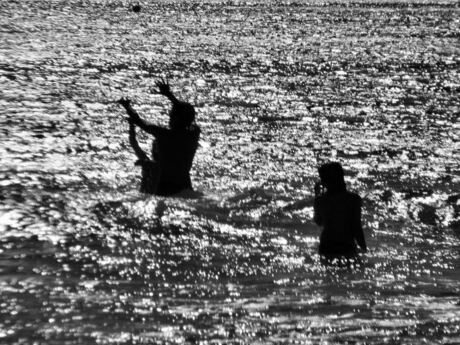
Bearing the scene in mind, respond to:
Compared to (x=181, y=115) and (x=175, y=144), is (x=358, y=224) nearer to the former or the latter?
(x=181, y=115)

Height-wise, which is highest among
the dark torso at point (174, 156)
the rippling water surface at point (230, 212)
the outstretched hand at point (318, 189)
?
the outstretched hand at point (318, 189)

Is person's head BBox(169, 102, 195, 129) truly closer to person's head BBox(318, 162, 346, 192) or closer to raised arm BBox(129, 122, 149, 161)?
raised arm BBox(129, 122, 149, 161)

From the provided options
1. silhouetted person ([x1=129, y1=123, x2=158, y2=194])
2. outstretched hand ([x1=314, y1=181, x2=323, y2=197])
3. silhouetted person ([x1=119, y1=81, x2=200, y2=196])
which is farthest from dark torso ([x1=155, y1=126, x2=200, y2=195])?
outstretched hand ([x1=314, y1=181, x2=323, y2=197])

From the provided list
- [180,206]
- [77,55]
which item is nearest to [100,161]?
[180,206]

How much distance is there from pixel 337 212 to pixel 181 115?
4.26 metres

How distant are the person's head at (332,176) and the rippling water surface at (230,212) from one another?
1066 millimetres

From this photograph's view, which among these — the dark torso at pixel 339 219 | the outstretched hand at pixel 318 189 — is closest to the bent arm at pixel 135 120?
the outstretched hand at pixel 318 189

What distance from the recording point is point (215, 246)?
14.5 metres

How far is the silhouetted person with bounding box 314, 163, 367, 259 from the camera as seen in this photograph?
12367 mm

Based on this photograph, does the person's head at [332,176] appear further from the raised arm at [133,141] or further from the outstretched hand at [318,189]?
the raised arm at [133,141]

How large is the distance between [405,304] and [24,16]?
90.5 metres

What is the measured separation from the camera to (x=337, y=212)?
1238 centimetres

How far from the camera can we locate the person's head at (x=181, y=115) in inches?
619

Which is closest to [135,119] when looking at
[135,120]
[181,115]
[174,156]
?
[135,120]
